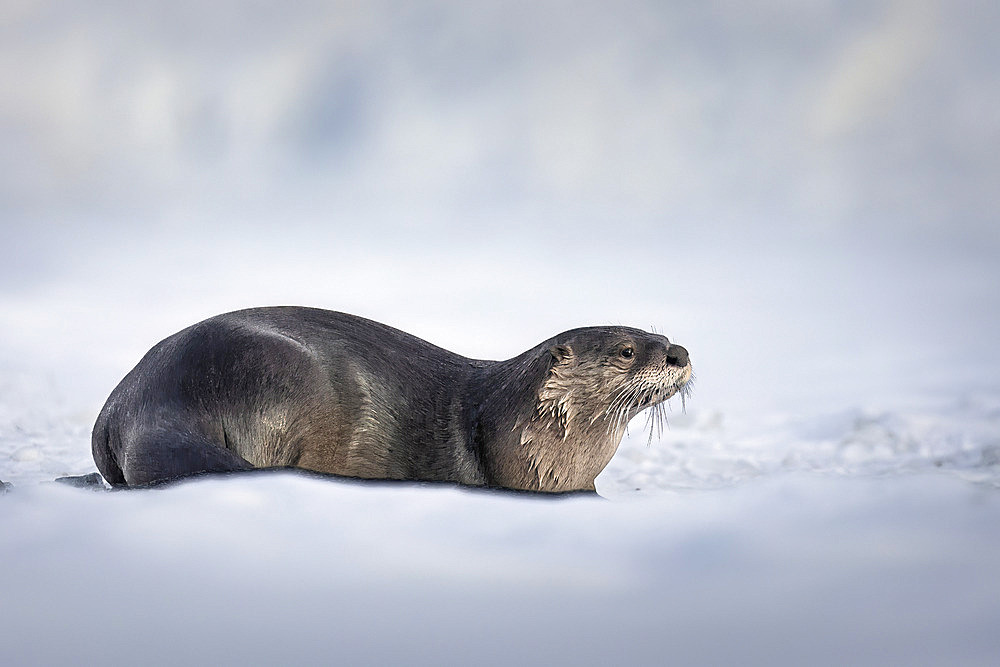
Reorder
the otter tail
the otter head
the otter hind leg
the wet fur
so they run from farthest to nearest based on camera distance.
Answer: the otter head → the otter tail → the wet fur → the otter hind leg

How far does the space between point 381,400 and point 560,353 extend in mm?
769

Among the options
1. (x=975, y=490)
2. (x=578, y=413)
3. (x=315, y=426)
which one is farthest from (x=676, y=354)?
(x=975, y=490)

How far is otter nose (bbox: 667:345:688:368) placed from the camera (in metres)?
4.29

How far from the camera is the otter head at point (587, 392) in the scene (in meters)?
4.25

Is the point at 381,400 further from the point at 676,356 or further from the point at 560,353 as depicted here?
the point at 676,356

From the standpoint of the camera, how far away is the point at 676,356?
4297 mm

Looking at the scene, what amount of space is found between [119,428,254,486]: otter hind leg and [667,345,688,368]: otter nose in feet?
5.84

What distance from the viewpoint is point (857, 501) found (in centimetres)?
261

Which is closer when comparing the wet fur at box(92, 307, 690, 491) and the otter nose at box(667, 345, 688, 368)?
the wet fur at box(92, 307, 690, 491)

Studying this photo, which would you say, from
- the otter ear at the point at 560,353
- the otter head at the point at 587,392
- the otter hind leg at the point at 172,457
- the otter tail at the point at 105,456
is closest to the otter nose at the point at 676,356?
the otter head at the point at 587,392

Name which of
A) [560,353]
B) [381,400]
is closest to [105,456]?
[381,400]

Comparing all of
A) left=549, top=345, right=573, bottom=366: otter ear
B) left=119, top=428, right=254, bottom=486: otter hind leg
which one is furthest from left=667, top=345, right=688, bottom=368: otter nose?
left=119, top=428, right=254, bottom=486: otter hind leg

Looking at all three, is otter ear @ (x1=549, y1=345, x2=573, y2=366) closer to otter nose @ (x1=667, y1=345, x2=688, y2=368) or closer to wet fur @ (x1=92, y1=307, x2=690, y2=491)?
wet fur @ (x1=92, y1=307, x2=690, y2=491)

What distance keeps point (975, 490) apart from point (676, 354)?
181cm
